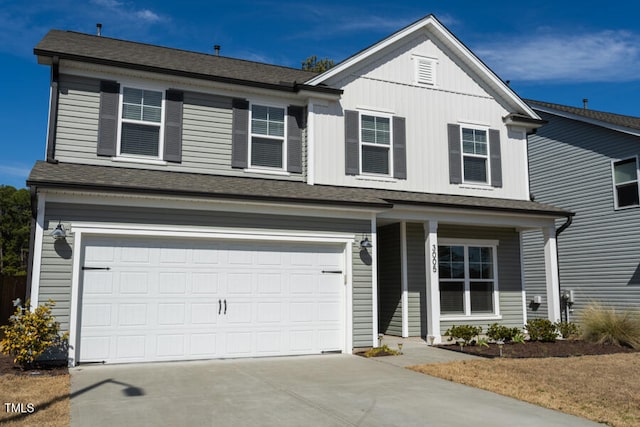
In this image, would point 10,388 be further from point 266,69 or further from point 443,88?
point 443,88

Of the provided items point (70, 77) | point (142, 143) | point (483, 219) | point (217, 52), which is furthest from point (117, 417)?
point (217, 52)

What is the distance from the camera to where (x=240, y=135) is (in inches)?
484

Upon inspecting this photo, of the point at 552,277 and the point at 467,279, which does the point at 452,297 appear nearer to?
the point at 467,279

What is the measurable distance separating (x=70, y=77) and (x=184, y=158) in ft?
9.06

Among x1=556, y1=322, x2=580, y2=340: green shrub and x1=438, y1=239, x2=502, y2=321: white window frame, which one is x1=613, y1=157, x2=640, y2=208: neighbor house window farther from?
x1=556, y1=322, x2=580, y2=340: green shrub

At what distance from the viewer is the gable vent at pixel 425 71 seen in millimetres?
14328

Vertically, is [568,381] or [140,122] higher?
[140,122]

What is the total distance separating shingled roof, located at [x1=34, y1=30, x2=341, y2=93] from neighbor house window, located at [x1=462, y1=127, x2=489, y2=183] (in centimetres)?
388

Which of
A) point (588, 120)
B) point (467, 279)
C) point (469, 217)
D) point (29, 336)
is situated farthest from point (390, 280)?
point (29, 336)

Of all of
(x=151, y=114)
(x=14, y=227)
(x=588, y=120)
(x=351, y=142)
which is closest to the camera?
(x=151, y=114)

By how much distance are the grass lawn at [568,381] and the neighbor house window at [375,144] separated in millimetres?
5254

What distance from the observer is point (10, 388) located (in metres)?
7.25

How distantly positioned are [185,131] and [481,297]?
865 cm

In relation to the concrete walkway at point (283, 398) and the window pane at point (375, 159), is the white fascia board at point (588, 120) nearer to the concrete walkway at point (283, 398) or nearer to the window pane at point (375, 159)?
the window pane at point (375, 159)
